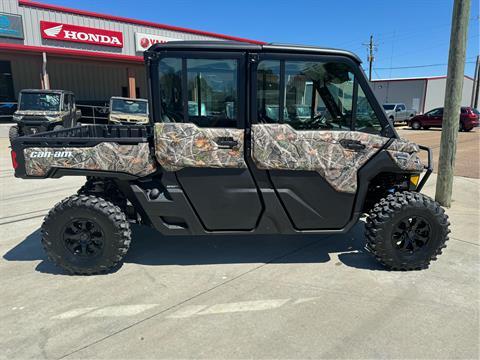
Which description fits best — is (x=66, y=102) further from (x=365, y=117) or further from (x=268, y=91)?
(x=365, y=117)

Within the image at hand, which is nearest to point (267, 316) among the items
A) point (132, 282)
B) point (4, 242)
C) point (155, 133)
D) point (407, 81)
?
point (132, 282)

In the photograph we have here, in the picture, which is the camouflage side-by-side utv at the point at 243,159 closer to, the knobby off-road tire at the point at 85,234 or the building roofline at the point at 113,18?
the knobby off-road tire at the point at 85,234

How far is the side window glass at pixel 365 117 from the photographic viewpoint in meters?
3.43

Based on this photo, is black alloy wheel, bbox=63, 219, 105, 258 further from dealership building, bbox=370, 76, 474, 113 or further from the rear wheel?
dealership building, bbox=370, 76, 474, 113

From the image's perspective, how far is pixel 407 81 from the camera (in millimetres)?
42781

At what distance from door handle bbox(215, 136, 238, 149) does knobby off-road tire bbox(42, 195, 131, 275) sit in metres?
Answer: 1.24

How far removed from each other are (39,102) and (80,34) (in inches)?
326

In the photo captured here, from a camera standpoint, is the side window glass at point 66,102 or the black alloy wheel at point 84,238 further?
the side window glass at point 66,102

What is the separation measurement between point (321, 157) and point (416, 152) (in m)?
1.01

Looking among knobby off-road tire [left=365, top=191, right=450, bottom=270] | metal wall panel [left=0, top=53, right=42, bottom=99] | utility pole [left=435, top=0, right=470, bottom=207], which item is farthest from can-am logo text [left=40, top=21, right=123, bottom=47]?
knobby off-road tire [left=365, top=191, right=450, bottom=270]

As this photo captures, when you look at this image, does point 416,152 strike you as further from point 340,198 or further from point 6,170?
point 6,170

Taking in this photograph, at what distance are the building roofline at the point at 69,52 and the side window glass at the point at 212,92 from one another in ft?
60.5

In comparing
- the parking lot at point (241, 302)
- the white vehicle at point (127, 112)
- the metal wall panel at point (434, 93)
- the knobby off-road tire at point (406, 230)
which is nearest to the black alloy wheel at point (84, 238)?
the parking lot at point (241, 302)

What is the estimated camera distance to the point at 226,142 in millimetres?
3402
